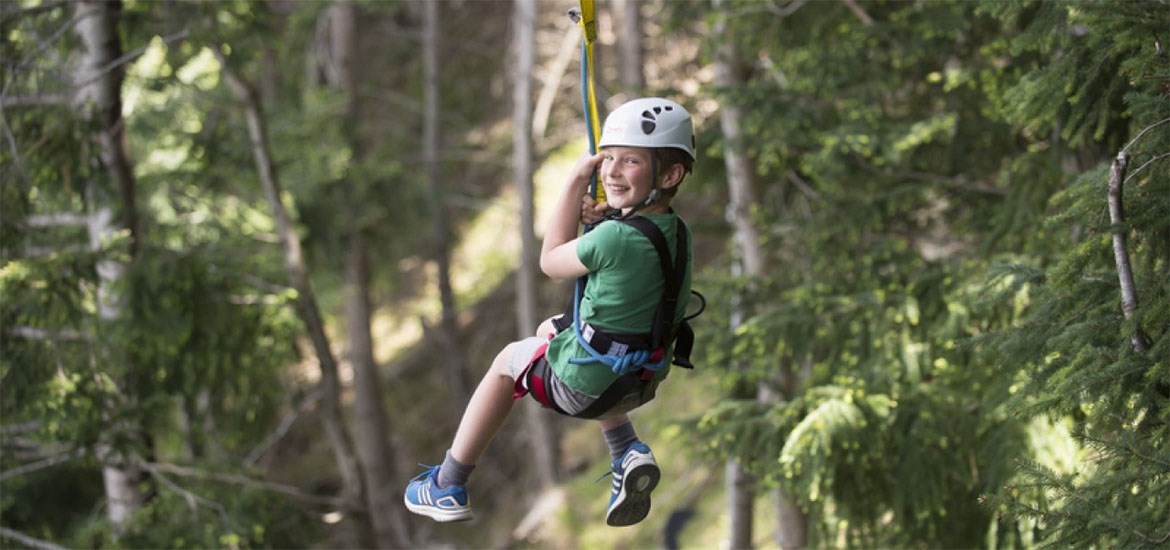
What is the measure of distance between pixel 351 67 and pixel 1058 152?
1383cm

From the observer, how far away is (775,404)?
754cm

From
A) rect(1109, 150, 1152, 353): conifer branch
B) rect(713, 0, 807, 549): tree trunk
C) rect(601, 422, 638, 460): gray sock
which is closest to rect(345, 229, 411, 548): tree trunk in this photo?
rect(713, 0, 807, 549): tree trunk

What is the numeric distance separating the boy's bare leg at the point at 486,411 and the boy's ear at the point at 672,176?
87 cm

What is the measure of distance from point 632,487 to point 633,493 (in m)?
0.03

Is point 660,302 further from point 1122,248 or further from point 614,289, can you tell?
point 1122,248

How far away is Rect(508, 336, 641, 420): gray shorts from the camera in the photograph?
414 cm

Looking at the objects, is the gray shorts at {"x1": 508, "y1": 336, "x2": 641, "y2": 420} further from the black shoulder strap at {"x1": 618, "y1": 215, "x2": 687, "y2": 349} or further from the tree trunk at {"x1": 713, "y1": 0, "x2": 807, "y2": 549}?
the tree trunk at {"x1": 713, "y1": 0, "x2": 807, "y2": 549}

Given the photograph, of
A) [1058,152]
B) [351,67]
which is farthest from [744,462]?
[351,67]

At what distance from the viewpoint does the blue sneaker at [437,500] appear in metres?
4.40

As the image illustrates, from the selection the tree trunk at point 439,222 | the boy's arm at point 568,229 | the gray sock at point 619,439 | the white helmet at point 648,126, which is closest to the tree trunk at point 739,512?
the gray sock at point 619,439

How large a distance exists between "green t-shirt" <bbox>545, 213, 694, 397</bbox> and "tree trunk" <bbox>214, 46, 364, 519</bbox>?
18.6 ft

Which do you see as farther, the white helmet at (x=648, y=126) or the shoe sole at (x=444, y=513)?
the shoe sole at (x=444, y=513)

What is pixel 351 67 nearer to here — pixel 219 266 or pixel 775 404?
pixel 219 266

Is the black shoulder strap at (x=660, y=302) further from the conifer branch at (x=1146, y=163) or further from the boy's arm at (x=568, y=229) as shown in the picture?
the conifer branch at (x=1146, y=163)
